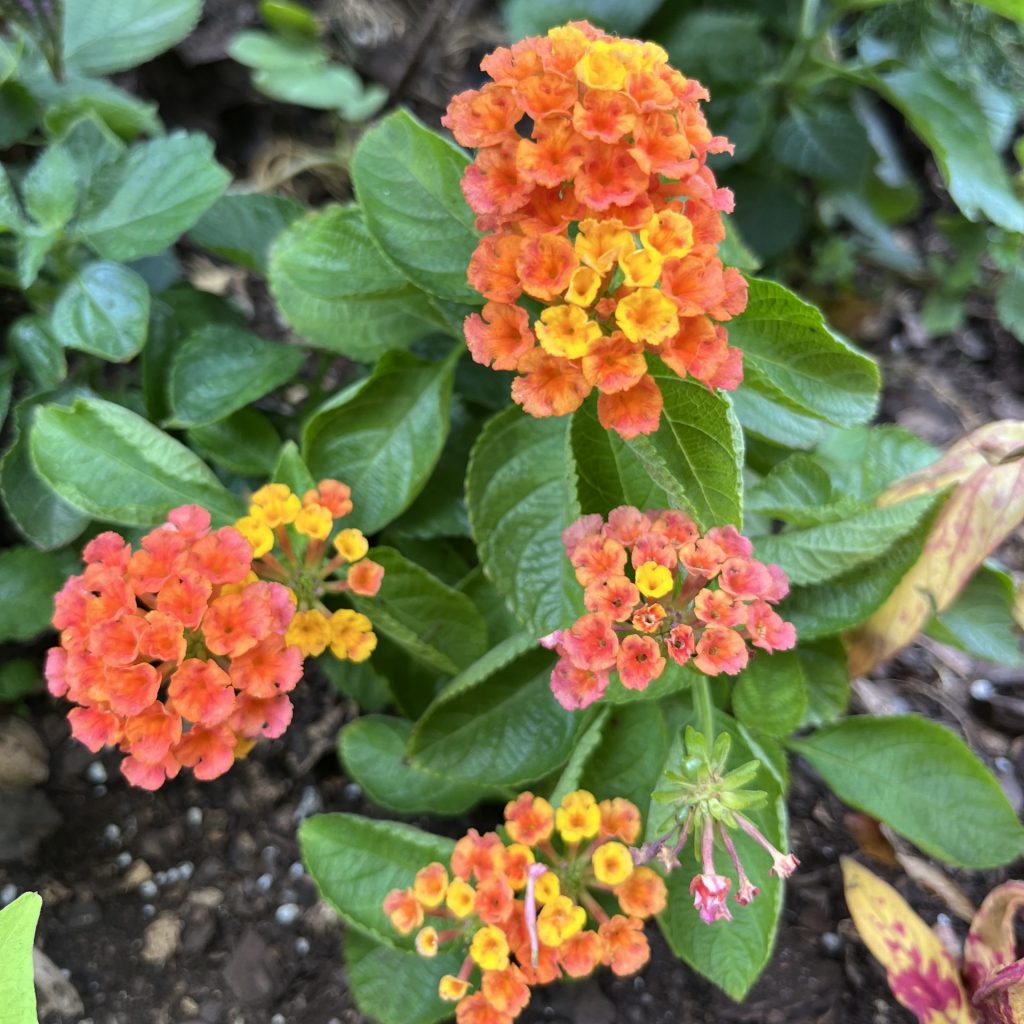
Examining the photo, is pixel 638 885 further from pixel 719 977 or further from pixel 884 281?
pixel 884 281

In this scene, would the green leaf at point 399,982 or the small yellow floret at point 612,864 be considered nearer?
the small yellow floret at point 612,864

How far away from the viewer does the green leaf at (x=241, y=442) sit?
1.25 metres

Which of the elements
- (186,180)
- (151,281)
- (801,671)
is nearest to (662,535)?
(801,671)

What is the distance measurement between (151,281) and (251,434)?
0.32 meters

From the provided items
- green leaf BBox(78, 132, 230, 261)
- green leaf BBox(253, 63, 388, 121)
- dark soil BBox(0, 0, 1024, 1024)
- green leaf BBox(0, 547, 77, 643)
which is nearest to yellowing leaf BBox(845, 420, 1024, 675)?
dark soil BBox(0, 0, 1024, 1024)

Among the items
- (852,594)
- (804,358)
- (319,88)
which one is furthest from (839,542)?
(319,88)

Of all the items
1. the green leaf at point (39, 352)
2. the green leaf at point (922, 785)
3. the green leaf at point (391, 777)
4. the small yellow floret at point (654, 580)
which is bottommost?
the green leaf at point (391, 777)

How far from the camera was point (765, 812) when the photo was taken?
1055 millimetres

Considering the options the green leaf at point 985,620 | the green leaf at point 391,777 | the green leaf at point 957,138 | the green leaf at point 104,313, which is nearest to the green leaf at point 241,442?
the green leaf at point 104,313

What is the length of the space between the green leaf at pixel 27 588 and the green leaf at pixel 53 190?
1.34 ft

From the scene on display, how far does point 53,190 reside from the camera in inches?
46.9

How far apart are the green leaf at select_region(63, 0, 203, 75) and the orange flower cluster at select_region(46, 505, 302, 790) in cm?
84

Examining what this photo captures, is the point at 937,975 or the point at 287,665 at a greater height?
the point at 287,665

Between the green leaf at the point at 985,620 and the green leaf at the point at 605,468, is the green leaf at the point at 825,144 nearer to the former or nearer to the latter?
the green leaf at the point at 985,620
